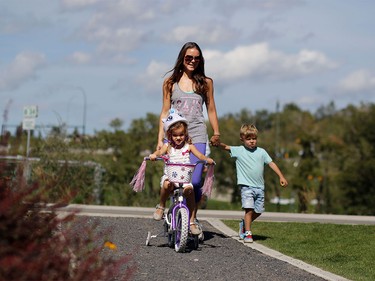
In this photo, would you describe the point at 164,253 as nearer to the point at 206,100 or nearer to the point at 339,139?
the point at 206,100

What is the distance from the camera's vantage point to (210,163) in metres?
9.77

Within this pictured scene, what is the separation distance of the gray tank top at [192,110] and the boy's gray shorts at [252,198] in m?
0.98

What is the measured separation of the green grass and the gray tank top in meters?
1.72

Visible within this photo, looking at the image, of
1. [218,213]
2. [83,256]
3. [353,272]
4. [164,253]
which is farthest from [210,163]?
[218,213]

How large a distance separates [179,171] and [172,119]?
24.3 inches

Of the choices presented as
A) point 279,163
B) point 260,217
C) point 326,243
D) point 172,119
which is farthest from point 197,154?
point 279,163

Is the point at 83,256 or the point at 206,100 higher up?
the point at 206,100

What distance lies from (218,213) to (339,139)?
44149mm

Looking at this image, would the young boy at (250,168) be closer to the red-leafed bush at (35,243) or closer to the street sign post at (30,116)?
the red-leafed bush at (35,243)

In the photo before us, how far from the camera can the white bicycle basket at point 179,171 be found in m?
9.47

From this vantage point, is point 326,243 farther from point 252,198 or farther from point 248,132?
point 248,132

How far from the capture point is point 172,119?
969 centimetres

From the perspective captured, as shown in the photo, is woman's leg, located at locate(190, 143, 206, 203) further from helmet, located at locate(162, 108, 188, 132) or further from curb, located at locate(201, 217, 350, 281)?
curb, located at locate(201, 217, 350, 281)

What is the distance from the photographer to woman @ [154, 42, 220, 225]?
402 inches
